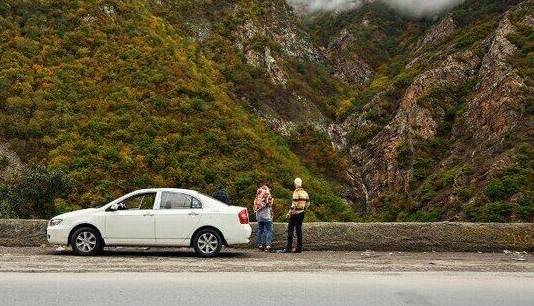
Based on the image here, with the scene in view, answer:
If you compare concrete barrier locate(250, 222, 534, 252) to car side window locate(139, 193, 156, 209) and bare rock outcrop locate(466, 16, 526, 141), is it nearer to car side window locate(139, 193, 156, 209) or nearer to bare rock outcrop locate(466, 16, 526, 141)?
car side window locate(139, 193, 156, 209)

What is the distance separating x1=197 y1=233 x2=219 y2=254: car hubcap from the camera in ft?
44.1

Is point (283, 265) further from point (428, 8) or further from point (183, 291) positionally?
point (428, 8)

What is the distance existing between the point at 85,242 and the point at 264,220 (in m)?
4.27

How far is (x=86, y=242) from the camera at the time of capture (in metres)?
13.4

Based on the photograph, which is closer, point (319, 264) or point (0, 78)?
point (319, 264)

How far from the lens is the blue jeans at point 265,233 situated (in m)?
14.5

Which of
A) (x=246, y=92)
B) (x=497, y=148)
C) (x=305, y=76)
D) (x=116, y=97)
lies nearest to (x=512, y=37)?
(x=497, y=148)

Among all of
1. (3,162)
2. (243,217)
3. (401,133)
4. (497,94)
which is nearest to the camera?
(243,217)

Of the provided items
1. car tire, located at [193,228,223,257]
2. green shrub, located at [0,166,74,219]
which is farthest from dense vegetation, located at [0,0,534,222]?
car tire, located at [193,228,223,257]

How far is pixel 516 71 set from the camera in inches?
1832

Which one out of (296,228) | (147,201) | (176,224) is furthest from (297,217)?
(147,201)

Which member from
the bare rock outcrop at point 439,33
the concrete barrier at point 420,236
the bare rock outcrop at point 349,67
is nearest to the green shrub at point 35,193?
the concrete barrier at point 420,236

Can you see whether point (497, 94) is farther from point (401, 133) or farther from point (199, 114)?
point (199, 114)

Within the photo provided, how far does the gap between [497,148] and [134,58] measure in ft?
85.1
